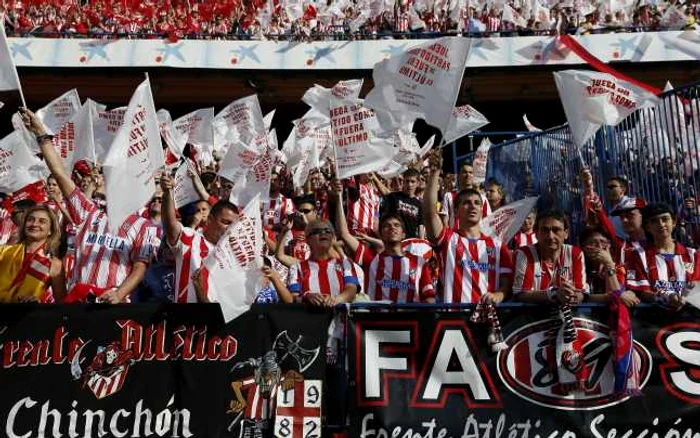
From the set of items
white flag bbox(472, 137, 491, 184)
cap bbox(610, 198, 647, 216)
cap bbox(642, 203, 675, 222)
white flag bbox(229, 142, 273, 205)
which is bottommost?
cap bbox(642, 203, 675, 222)

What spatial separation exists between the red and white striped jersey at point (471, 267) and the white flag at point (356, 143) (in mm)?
1247

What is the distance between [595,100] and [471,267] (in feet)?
6.78

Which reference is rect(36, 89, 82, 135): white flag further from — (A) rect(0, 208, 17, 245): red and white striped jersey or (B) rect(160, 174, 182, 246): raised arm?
(B) rect(160, 174, 182, 246): raised arm

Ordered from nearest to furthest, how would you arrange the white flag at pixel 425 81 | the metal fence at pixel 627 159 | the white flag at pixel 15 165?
the white flag at pixel 425 81 < the metal fence at pixel 627 159 < the white flag at pixel 15 165

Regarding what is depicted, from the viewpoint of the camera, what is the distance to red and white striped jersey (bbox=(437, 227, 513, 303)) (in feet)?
19.6

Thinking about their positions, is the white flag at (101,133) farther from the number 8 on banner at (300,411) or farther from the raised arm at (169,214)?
the number 8 on banner at (300,411)

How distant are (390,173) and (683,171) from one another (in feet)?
12.0

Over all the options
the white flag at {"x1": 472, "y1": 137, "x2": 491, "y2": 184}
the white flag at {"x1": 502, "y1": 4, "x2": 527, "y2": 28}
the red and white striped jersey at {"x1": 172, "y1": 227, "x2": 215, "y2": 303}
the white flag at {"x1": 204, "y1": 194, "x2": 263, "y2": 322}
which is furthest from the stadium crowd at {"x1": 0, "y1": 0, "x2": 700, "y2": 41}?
the white flag at {"x1": 204, "y1": 194, "x2": 263, "y2": 322}

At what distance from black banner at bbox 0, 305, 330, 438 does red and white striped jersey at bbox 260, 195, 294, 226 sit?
15.0 ft

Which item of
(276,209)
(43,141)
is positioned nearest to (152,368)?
(43,141)

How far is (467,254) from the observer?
605cm

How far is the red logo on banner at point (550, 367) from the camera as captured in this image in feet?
17.0

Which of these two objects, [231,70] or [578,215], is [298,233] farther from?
[231,70]

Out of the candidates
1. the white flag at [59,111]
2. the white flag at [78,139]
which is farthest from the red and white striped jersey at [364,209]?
the white flag at [59,111]
